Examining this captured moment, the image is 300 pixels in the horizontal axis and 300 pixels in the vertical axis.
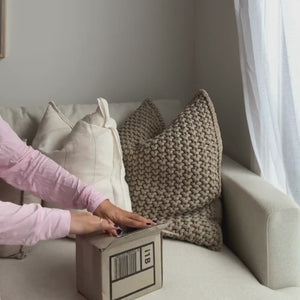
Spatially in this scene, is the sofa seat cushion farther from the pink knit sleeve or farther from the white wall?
the white wall

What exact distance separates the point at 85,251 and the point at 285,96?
0.81m

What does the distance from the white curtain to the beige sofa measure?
0.09 m

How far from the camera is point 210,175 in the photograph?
168 centimetres

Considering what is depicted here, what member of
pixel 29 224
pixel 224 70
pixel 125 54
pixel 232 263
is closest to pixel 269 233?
pixel 232 263

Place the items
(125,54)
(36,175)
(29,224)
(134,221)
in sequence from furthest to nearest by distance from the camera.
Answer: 1. (125,54)
2. (36,175)
3. (134,221)
4. (29,224)

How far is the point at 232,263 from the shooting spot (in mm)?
1560

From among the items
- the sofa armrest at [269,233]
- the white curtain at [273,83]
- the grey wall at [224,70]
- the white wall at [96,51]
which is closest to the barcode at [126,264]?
the sofa armrest at [269,233]

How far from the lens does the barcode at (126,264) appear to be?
1.29m

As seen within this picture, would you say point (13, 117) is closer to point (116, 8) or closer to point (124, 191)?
point (124, 191)

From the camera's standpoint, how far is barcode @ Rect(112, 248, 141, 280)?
4.22 ft

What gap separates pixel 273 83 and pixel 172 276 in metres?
0.73

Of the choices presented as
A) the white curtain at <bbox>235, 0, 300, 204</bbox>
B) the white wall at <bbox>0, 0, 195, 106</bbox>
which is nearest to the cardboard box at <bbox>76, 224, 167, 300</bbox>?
the white curtain at <bbox>235, 0, 300, 204</bbox>

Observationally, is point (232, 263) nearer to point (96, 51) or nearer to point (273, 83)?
point (273, 83)

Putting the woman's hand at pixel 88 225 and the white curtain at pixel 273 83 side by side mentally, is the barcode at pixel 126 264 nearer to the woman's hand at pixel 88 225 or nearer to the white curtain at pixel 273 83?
the woman's hand at pixel 88 225
